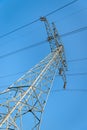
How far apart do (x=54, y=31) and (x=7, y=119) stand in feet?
38.5

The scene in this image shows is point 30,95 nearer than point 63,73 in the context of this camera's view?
Yes

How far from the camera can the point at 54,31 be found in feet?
84.2

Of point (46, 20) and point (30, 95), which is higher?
point (46, 20)

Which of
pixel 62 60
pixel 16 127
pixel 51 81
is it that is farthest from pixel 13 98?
pixel 62 60

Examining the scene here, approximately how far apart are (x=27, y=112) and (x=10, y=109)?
1984mm

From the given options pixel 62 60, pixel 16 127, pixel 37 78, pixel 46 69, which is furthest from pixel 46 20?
pixel 16 127

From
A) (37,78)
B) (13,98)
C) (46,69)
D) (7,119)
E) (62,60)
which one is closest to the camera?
(7,119)

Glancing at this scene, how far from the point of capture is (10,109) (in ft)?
52.9

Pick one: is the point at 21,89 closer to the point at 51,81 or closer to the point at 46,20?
the point at 51,81

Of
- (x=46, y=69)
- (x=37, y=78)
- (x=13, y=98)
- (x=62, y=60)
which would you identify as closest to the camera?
(x=13, y=98)

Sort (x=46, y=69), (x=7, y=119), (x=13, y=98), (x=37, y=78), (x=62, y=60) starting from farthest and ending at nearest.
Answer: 1. (x=62, y=60)
2. (x=46, y=69)
3. (x=37, y=78)
4. (x=13, y=98)
5. (x=7, y=119)

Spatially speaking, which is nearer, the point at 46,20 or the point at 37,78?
the point at 37,78

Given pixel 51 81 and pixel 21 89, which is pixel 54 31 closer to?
pixel 51 81

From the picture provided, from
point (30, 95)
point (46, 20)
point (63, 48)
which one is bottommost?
point (30, 95)
